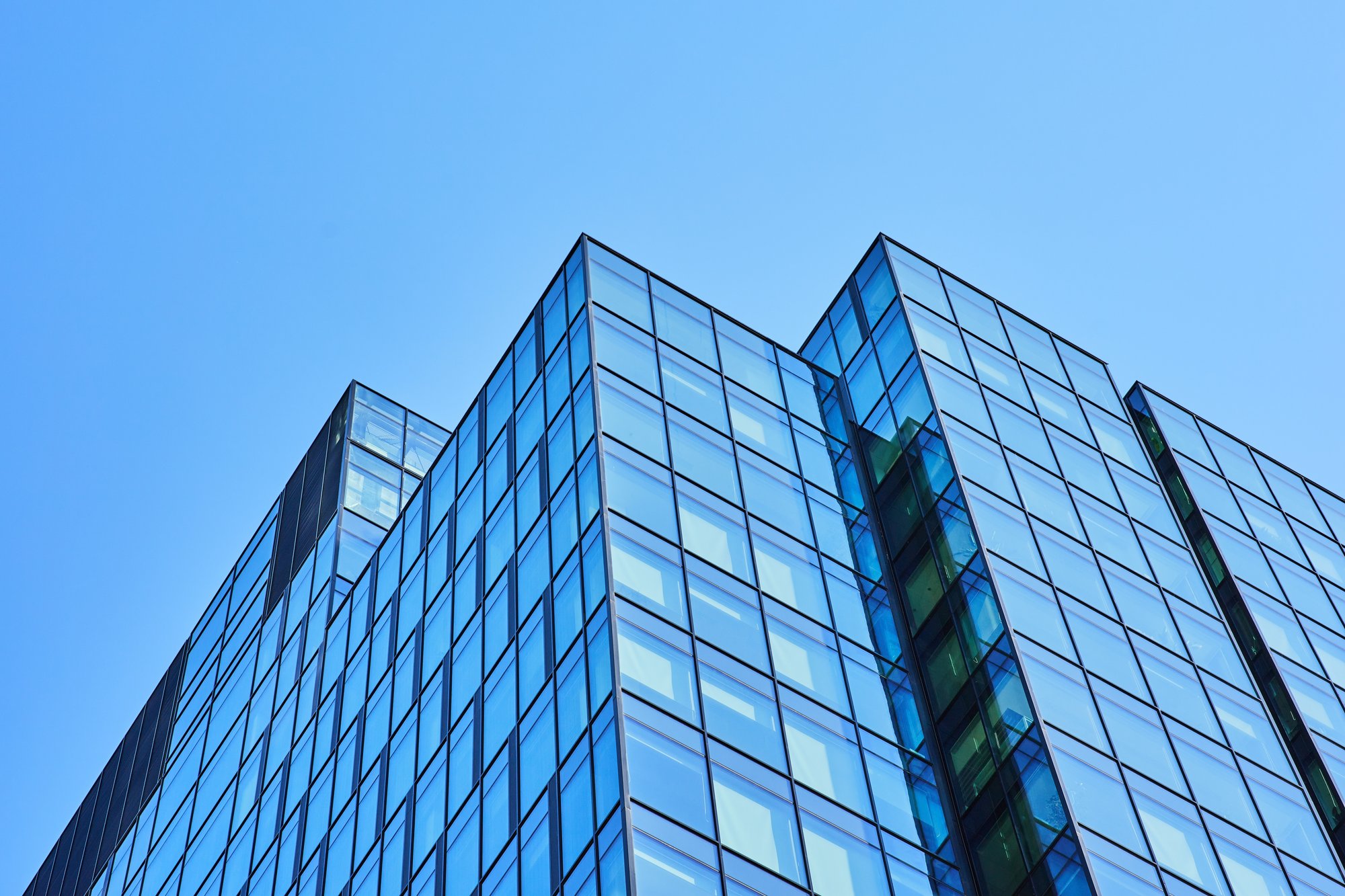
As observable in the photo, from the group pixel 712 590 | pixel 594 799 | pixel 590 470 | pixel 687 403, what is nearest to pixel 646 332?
pixel 687 403

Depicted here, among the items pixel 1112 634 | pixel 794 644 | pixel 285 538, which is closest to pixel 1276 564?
pixel 1112 634

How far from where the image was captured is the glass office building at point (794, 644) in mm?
25406

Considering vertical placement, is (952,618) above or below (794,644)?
above

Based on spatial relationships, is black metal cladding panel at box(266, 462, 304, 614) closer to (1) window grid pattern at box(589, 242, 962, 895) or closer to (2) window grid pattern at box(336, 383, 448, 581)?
(2) window grid pattern at box(336, 383, 448, 581)

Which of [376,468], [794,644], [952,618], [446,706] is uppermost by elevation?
[952,618]

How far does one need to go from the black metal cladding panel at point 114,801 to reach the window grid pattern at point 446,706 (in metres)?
1.81

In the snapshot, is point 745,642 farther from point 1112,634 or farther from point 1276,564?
point 1276,564

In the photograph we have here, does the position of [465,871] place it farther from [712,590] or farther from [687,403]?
[687,403]

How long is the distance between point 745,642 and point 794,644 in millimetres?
1185

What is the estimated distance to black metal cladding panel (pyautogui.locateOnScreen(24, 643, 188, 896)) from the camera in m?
48.7

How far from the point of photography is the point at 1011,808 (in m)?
27.0

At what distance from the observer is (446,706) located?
3134cm

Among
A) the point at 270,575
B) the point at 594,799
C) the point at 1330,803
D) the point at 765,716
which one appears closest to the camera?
the point at 594,799

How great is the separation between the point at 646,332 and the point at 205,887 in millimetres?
16889
